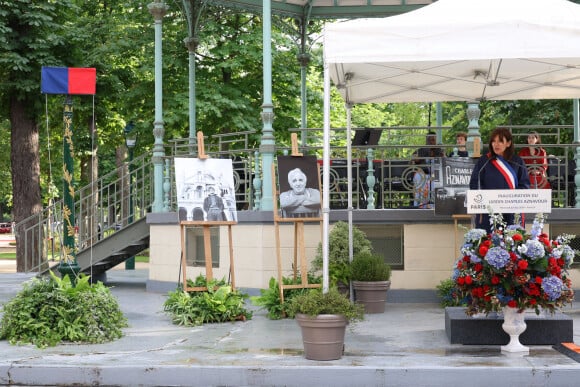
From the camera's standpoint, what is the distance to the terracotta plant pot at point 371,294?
1181 cm

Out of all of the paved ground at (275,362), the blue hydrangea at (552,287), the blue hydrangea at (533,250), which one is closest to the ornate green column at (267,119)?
the paved ground at (275,362)

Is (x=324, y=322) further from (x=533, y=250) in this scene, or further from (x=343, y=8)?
(x=343, y=8)

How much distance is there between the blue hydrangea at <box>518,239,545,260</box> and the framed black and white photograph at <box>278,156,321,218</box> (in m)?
3.84

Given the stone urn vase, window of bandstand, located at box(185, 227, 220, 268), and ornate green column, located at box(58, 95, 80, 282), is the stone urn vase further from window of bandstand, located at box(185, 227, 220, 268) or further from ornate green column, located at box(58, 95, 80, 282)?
window of bandstand, located at box(185, 227, 220, 268)

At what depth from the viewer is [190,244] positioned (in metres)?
15.5

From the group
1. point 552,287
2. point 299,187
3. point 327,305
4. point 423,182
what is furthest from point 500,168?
point 423,182

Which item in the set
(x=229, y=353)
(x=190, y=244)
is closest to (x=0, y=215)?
(x=190, y=244)

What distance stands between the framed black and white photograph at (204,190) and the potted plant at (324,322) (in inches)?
141

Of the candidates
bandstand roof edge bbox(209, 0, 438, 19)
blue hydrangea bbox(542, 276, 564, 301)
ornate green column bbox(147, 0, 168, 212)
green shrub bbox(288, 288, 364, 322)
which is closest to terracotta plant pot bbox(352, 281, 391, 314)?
green shrub bbox(288, 288, 364, 322)

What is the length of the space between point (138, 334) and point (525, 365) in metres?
4.74

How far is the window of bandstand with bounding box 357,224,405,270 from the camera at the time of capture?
1373cm

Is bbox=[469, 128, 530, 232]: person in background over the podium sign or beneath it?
over

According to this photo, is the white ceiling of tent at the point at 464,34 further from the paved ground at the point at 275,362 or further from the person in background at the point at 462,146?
the person in background at the point at 462,146

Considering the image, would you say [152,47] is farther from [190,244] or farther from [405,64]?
[405,64]
